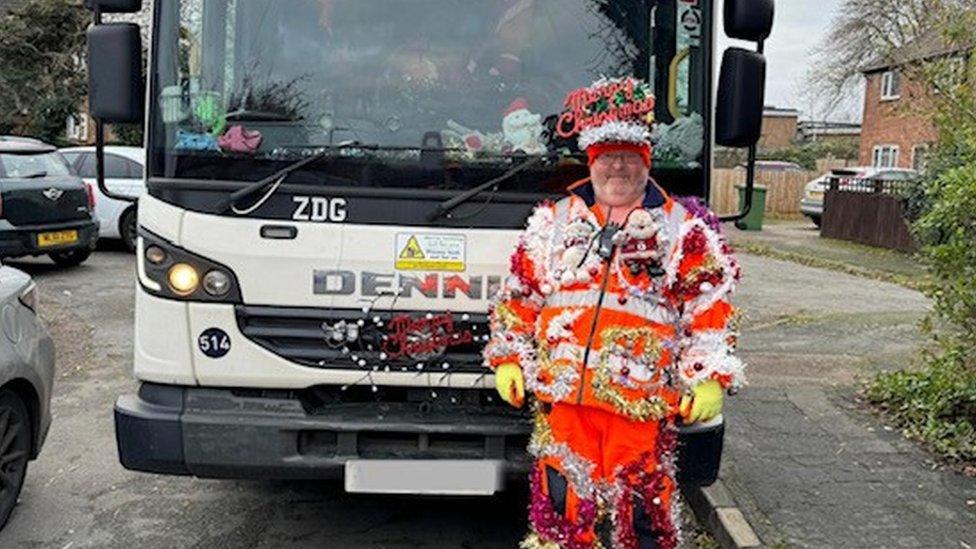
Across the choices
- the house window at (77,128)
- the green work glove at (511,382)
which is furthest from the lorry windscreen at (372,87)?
the house window at (77,128)

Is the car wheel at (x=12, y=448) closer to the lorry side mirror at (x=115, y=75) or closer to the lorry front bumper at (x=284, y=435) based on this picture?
the lorry front bumper at (x=284, y=435)

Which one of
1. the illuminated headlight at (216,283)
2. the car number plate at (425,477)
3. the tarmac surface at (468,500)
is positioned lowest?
the tarmac surface at (468,500)

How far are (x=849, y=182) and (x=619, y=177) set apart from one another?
20100 mm

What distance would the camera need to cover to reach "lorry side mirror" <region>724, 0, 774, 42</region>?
4008mm

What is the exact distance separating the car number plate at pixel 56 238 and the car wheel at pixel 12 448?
8085 millimetres

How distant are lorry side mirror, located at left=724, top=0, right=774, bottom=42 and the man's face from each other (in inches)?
42.6

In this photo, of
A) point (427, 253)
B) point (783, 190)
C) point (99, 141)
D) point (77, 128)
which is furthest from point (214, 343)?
point (77, 128)

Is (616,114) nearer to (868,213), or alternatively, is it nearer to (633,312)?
(633,312)

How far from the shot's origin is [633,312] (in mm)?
3291

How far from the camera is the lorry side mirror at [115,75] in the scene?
12.8ft

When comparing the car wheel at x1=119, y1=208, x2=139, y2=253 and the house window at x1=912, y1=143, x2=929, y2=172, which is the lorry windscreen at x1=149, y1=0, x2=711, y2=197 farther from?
the car wheel at x1=119, y1=208, x2=139, y2=253

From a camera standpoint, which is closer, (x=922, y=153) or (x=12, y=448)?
(x=12, y=448)

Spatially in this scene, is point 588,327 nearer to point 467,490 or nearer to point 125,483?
point 467,490

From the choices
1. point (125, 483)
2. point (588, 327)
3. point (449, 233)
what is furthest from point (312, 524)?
point (588, 327)
